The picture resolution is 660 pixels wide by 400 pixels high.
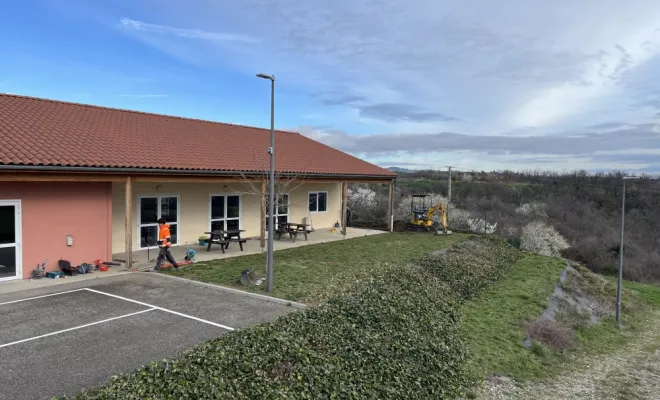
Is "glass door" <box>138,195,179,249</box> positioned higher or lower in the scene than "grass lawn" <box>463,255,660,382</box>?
higher

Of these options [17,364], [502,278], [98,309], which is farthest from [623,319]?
[17,364]

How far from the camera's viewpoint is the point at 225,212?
1712cm

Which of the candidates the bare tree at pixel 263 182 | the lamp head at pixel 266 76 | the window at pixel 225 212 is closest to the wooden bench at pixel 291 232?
the bare tree at pixel 263 182

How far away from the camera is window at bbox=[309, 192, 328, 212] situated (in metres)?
21.7

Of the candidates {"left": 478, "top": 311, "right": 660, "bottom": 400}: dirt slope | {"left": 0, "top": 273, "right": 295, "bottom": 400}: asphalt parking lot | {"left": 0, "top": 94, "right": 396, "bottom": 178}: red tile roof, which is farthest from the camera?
{"left": 0, "top": 94, "right": 396, "bottom": 178}: red tile roof

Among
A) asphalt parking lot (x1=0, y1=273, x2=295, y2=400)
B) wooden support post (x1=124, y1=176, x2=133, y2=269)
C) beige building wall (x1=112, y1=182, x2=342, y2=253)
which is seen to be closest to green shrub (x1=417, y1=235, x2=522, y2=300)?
asphalt parking lot (x1=0, y1=273, x2=295, y2=400)

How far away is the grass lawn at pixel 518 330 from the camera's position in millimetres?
8711

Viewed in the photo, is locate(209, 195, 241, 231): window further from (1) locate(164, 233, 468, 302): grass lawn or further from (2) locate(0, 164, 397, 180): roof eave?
(1) locate(164, 233, 468, 302): grass lawn

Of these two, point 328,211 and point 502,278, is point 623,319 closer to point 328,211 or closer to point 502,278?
point 502,278

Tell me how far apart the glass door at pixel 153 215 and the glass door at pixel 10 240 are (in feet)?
12.9

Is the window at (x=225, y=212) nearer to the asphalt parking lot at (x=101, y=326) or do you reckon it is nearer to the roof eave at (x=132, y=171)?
the roof eave at (x=132, y=171)

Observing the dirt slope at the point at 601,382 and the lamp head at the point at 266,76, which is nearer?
the dirt slope at the point at 601,382

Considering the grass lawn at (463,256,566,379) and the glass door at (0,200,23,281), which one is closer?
the grass lawn at (463,256,566,379)

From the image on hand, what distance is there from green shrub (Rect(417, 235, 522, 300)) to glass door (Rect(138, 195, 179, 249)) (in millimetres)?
8355
